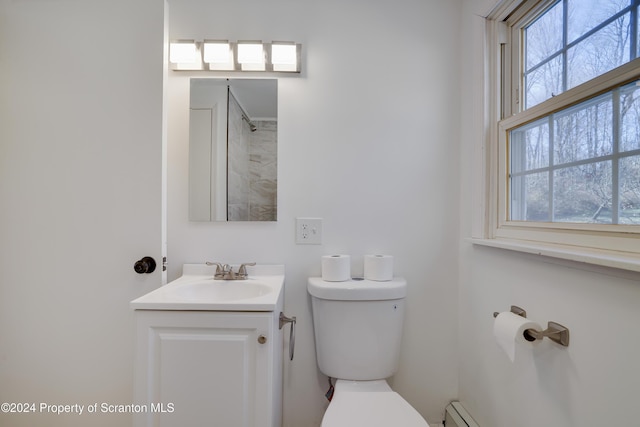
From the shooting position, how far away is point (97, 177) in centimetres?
119

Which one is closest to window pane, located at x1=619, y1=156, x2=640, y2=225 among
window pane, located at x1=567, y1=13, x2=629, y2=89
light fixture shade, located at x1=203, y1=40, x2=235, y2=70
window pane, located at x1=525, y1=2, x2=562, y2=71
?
window pane, located at x1=567, y1=13, x2=629, y2=89

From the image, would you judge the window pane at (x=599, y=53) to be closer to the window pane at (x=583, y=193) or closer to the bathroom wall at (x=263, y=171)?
the window pane at (x=583, y=193)

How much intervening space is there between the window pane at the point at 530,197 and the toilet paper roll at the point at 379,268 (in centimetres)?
53

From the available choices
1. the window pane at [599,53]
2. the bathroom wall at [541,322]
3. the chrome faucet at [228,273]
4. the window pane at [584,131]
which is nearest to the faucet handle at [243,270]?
the chrome faucet at [228,273]

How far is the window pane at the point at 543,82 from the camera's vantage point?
0.94 m

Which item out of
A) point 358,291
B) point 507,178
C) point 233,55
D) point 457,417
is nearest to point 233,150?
point 233,55

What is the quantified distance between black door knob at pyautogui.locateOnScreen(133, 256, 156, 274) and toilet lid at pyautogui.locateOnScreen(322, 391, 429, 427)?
2.91 ft

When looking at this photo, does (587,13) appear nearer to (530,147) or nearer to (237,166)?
(530,147)

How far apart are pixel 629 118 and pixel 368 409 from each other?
1175 millimetres

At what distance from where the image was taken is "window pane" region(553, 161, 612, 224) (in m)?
0.78

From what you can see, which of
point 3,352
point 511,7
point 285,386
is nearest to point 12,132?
point 3,352

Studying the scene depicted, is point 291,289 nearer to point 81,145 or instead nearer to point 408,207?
point 408,207

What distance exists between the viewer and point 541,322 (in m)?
0.89

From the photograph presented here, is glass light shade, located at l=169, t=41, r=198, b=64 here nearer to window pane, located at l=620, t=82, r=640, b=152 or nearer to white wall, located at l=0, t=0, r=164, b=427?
white wall, located at l=0, t=0, r=164, b=427
